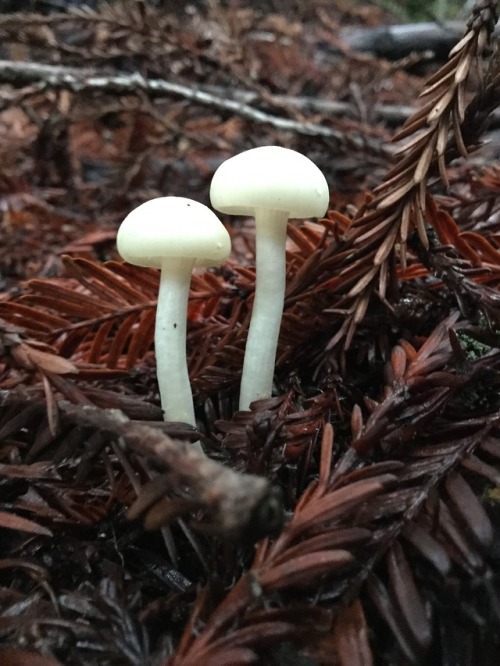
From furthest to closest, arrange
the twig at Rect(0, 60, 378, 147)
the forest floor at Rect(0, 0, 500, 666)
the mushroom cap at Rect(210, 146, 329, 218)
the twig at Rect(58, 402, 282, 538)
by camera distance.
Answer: the twig at Rect(0, 60, 378, 147) < the mushroom cap at Rect(210, 146, 329, 218) < the forest floor at Rect(0, 0, 500, 666) < the twig at Rect(58, 402, 282, 538)

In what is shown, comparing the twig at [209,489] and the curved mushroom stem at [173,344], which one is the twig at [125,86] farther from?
the twig at [209,489]

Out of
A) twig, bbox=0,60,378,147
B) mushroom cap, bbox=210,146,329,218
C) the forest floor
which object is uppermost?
twig, bbox=0,60,378,147

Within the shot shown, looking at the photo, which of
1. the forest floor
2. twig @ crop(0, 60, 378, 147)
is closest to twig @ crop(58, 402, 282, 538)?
the forest floor

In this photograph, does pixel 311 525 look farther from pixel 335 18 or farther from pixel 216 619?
pixel 335 18

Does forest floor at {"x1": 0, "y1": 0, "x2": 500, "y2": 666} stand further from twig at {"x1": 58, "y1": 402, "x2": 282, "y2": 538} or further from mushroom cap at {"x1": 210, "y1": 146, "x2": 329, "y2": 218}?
mushroom cap at {"x1": 210, "y1": 146, "x2": 329, "y2": 218}

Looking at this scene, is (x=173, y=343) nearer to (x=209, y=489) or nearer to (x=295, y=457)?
(x=295, y=457)

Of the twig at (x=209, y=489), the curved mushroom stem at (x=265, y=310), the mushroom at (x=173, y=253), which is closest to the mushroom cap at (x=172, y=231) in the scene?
the mushroom at (x=173, y=253)

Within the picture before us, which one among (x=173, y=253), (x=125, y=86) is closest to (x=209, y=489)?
(x=173, y=253)

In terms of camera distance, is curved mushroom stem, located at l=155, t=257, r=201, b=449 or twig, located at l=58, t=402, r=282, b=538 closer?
twig, located at l=58, t=402, r=282, b=538
